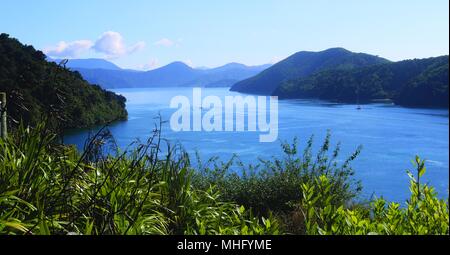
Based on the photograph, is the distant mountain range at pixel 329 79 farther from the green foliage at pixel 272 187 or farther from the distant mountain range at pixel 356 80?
the green foliage at pixel 272 187

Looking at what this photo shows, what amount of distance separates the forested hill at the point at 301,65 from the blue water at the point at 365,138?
23127 millimetres

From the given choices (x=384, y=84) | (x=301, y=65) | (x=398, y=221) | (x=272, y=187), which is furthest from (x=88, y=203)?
(x=301, y=65)

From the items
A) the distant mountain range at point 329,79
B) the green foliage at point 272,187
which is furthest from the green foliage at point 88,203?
the distant mountain range at point 329,79

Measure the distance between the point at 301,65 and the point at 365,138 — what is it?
48.3 meters

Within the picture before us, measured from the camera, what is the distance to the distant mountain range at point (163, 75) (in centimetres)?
3165

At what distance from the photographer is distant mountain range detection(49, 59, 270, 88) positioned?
31653 mm

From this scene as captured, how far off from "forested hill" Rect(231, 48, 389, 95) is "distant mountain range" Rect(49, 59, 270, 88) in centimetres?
679

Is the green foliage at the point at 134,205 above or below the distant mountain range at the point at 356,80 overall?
below

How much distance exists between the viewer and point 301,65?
80875mm

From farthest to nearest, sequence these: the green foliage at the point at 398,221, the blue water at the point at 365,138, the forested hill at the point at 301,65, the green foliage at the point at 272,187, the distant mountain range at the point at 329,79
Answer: the forested hill at the point at 301,65 → the distant mountain range at the point at 329,79 → the blue water at the point at 365,138 → the green foliage at the point at 272,187 → the green foliage at the point at 398,221

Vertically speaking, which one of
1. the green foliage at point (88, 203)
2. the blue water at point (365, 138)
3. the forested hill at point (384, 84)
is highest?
the forested hill at point (384, 84)
